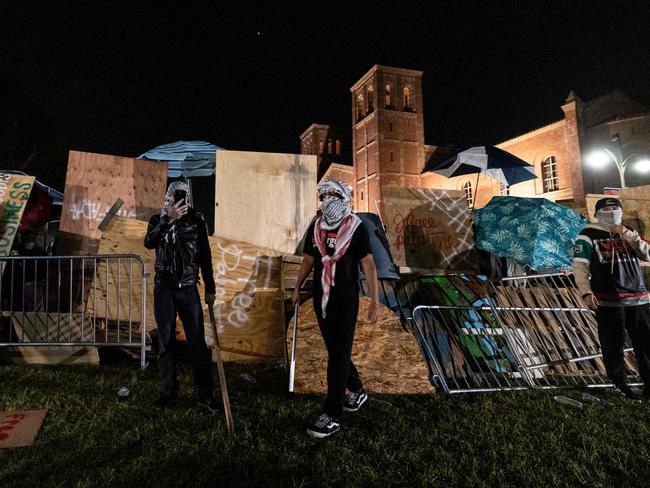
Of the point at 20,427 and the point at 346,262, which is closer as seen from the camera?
the point at 20,427

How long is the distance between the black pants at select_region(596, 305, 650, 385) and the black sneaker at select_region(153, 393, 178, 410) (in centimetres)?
466

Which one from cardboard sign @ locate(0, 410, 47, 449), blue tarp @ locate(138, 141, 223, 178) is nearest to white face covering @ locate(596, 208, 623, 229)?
cardboard sign @ locate(0, 410, 47, 449)

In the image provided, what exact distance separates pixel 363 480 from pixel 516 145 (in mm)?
34815

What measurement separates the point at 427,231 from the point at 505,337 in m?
2.67

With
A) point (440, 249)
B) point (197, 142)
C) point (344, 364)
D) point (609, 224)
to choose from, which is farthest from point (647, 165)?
point (344, 364)

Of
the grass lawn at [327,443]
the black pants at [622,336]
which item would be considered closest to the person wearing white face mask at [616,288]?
the black pants at [622,336]

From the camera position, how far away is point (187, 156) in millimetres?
9875

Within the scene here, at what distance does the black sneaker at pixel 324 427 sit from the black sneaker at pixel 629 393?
327cm

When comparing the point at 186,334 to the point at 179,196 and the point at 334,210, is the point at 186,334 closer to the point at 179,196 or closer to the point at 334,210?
the point at 179,196

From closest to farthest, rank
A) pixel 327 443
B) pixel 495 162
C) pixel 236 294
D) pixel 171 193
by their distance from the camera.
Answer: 1. pixel 327 443
2. pixel 171 193
3. pixel 236 294
4. pixel 495 162

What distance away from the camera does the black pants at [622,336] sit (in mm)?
4496

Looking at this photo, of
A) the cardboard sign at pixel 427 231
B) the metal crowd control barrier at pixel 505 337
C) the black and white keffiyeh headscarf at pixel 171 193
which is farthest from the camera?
the cardboard sign at pixel 427 231

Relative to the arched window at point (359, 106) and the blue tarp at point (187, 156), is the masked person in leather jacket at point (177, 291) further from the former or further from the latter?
the arched window at point (359, 106)

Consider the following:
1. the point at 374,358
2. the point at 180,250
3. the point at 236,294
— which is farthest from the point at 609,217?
the point at 236,294
